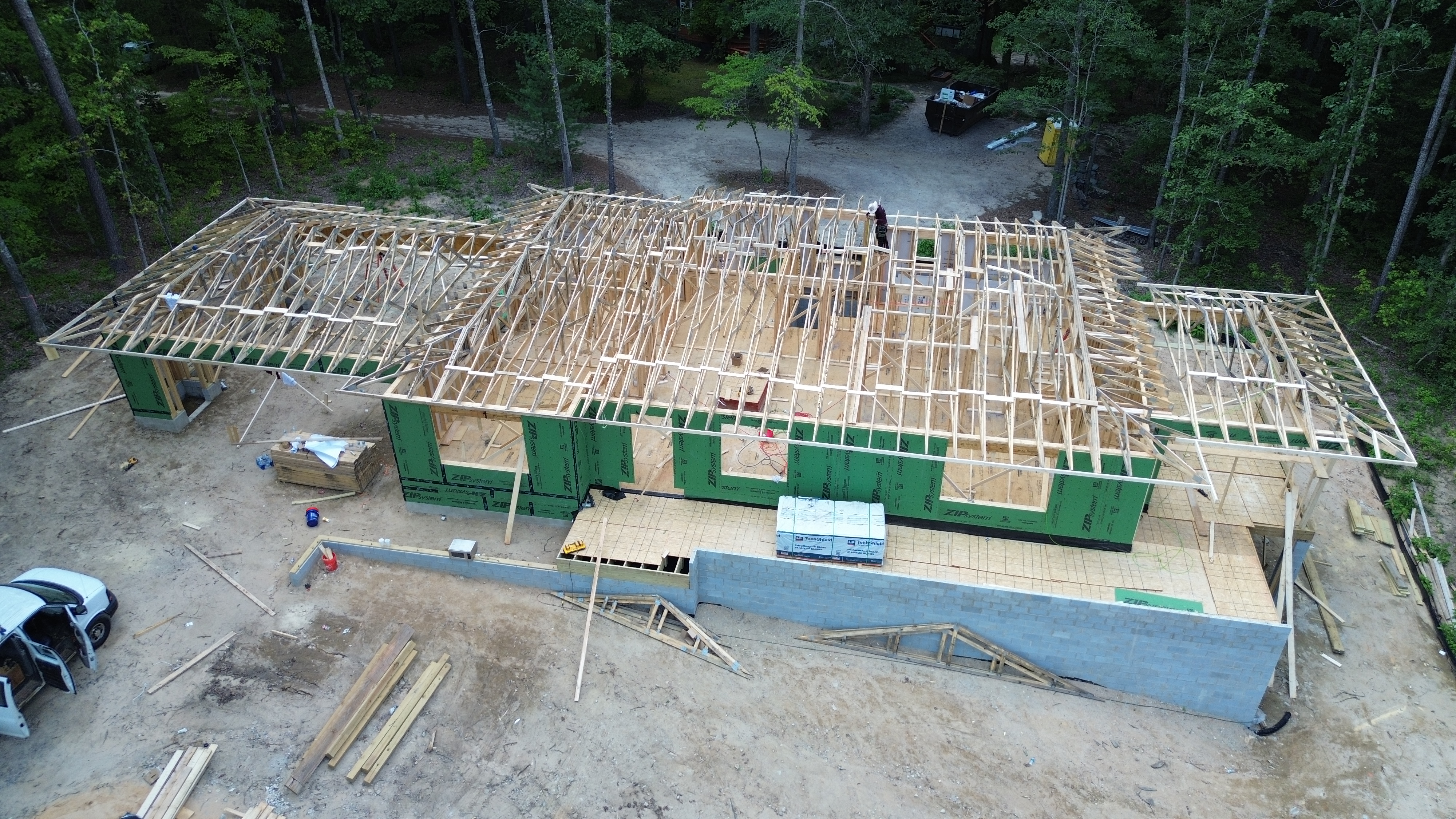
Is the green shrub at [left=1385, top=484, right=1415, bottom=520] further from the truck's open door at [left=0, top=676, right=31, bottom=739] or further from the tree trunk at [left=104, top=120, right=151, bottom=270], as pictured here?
the tree trunk at [left=104, top=120, right=151, bottom=270]

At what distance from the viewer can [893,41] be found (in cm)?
3544

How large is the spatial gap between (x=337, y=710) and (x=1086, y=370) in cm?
1397

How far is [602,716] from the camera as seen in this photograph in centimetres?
1447

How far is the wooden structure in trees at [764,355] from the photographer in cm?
1592

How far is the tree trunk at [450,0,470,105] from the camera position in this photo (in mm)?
37156

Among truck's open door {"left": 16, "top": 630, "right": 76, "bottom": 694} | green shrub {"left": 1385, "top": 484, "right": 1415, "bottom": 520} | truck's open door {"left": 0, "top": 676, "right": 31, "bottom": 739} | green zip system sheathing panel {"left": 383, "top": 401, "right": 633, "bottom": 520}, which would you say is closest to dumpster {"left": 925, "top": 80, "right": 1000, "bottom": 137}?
green shrub {"left": 1385, "top": 484, "right": 1415, "bottom": 520}

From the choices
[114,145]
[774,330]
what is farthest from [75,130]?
[774,330]

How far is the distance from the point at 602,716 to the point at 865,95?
28.9 m

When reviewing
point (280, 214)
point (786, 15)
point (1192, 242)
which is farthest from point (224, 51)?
point (1192, 242)

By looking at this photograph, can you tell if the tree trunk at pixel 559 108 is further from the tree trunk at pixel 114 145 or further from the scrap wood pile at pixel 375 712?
the scrap wood pile at pixel 375 712

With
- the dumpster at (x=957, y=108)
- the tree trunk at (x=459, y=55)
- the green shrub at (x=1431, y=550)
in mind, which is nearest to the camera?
the green shrub at (x=1431, y=550)

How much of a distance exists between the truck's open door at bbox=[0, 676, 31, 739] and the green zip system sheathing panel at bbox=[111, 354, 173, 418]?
7.78m

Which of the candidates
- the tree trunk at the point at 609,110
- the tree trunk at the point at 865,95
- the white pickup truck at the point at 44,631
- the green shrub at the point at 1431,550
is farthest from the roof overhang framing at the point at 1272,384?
the white pickup truck at the point at 44,631

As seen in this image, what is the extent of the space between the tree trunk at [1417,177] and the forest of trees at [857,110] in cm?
8
